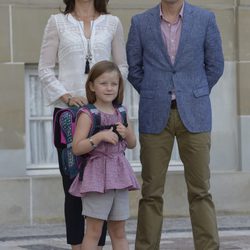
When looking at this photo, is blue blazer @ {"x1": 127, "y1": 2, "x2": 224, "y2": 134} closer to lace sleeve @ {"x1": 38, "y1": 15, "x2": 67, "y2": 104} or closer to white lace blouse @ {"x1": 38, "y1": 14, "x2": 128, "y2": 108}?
white lace blouse @ {"x1": 38, "y1": 14, "x2": 128, "y2": 108}

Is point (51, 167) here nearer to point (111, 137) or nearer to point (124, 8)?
point (124, 8)

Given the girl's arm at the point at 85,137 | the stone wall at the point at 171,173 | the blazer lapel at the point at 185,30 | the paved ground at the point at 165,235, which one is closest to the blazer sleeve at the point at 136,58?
the blazer lapel at the point at 185,30

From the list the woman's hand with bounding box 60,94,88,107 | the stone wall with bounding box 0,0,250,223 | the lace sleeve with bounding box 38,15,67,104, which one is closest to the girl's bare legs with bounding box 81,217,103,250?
the woman's hand with bounding box 60,94,88,107

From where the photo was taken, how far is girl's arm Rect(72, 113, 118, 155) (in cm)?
543

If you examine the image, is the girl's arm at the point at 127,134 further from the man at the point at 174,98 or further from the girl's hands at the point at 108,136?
the man at the point at 174,98

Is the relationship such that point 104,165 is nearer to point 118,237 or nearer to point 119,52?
point 118,237

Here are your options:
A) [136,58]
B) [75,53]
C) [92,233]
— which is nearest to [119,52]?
[136,58]

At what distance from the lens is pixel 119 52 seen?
594 centimetres

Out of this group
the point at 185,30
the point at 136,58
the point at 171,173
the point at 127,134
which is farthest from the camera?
the point at 171,173

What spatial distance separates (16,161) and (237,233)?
2229 mm

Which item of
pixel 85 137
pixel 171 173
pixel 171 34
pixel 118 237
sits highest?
pixel 171 34

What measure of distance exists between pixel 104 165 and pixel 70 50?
837mm

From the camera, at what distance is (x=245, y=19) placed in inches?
350

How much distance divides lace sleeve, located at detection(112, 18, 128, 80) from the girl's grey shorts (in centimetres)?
88
